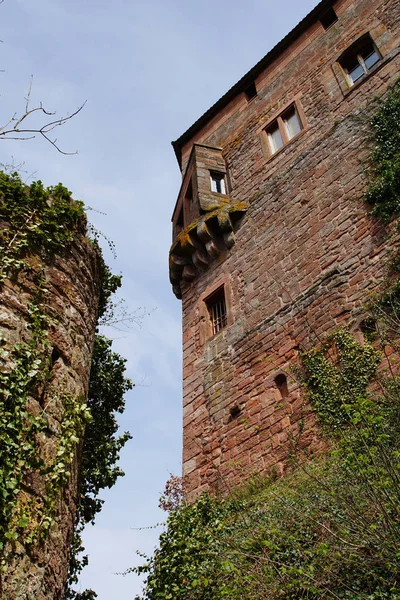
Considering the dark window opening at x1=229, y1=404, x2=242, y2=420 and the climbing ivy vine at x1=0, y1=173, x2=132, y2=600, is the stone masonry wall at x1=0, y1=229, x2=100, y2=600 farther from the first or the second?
the dark window opening at x1=229, y1=404, x2=242, y2=420

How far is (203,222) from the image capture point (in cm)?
1077

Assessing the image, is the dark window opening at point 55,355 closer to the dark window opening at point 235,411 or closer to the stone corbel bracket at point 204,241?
the dark window opening at point 235,411

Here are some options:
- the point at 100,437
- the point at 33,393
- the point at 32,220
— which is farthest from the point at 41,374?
the point at 100,437

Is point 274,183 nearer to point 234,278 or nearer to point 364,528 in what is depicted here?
point 234,278

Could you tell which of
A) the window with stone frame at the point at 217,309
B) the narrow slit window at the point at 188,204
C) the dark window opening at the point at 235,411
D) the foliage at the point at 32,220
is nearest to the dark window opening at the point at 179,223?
the narrow slit window at the point at 188,204

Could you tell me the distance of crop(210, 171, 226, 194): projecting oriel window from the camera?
12023mm

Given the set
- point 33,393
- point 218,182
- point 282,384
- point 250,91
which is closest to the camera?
point 33,393

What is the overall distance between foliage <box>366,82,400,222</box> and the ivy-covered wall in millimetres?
4221

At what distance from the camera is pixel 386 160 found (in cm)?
807

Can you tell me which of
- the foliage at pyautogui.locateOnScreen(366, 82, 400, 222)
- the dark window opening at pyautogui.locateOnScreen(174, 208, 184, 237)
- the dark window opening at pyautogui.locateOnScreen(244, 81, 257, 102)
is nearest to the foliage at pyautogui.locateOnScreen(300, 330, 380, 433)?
the foliage at pyautogui.locateOnScreen(366, 82, 400, 222)

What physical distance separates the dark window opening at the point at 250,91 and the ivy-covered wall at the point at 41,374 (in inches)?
368

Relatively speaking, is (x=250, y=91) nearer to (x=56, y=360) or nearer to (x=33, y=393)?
(x=56, y=360)

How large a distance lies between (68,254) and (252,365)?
13.2 feet

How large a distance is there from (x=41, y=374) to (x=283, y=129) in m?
8.87
